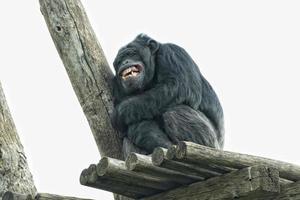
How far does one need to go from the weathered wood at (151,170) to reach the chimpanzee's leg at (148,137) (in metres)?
1.44

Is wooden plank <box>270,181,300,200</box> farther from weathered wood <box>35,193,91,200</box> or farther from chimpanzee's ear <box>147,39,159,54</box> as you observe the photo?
chimpanzee's ear <box>147,39,159,54</box>

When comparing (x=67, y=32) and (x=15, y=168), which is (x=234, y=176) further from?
(x=67, y=32)

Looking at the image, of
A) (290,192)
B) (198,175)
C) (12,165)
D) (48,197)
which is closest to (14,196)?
(48,197)

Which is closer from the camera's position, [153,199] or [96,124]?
[153,199]

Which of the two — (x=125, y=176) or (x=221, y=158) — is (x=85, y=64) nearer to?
(x=125, y=176)

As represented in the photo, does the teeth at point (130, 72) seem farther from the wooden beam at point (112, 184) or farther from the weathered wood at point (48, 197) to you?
the weathered wood at point (48, 197)

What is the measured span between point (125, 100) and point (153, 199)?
1.75m

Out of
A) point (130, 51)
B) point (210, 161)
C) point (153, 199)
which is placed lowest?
point (153, 199)

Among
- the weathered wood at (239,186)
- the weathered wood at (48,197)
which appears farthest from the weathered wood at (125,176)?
the weathered wood at (48,197)

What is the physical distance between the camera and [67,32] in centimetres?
958

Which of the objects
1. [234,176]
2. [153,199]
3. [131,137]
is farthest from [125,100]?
[234,176]

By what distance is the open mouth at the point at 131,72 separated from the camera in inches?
385

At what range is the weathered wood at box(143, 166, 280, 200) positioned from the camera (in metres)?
7.08

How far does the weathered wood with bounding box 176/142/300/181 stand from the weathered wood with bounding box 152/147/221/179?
0.53 feet
